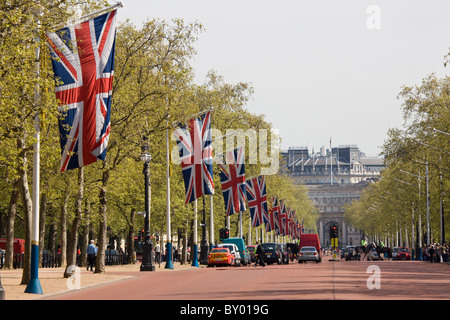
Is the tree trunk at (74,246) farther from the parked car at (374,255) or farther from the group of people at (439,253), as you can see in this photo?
the parked car at (374,255)

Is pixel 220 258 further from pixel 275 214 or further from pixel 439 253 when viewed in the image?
pixel 275 214

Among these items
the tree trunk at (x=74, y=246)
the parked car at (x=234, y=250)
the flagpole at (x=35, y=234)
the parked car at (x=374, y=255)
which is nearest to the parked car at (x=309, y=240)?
the parked car at (x=374, y=255)

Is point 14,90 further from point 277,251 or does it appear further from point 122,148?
point 277,251

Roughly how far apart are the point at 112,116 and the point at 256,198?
3612cm

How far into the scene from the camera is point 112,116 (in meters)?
39.9

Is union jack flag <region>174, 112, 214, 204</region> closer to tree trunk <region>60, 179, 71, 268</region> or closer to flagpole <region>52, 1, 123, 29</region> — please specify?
tree trunk <region>60, 179, 71, 268</region>

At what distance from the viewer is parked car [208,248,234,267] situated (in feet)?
201

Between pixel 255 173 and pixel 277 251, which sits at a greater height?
pixel 255 173

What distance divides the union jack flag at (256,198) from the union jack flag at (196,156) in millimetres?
24162
